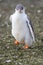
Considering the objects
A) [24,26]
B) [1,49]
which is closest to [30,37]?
[24,26]

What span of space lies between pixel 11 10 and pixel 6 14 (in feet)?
1.58

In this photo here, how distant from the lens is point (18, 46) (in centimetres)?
642

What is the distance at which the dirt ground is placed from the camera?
5660 mm

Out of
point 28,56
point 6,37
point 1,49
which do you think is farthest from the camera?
→ point 6,37

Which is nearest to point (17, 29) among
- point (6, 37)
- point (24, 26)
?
point (24, 26)

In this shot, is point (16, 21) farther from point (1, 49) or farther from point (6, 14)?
point (6, 14)

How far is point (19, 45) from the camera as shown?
6.48 meters

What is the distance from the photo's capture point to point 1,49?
20.5 ft

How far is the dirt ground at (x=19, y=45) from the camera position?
5.66 meters

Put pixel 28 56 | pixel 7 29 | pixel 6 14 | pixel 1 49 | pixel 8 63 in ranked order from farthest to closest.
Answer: pixel 6 14 < pixel 7 29 < pixel 1 49 < pixel 28 56 < pixel 8 63

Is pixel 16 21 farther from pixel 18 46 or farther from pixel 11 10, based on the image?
pixel 11 10

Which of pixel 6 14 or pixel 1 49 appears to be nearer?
pixel 1 49

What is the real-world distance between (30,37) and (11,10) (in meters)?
3.61

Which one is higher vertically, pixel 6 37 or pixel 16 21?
pixel 16 21
